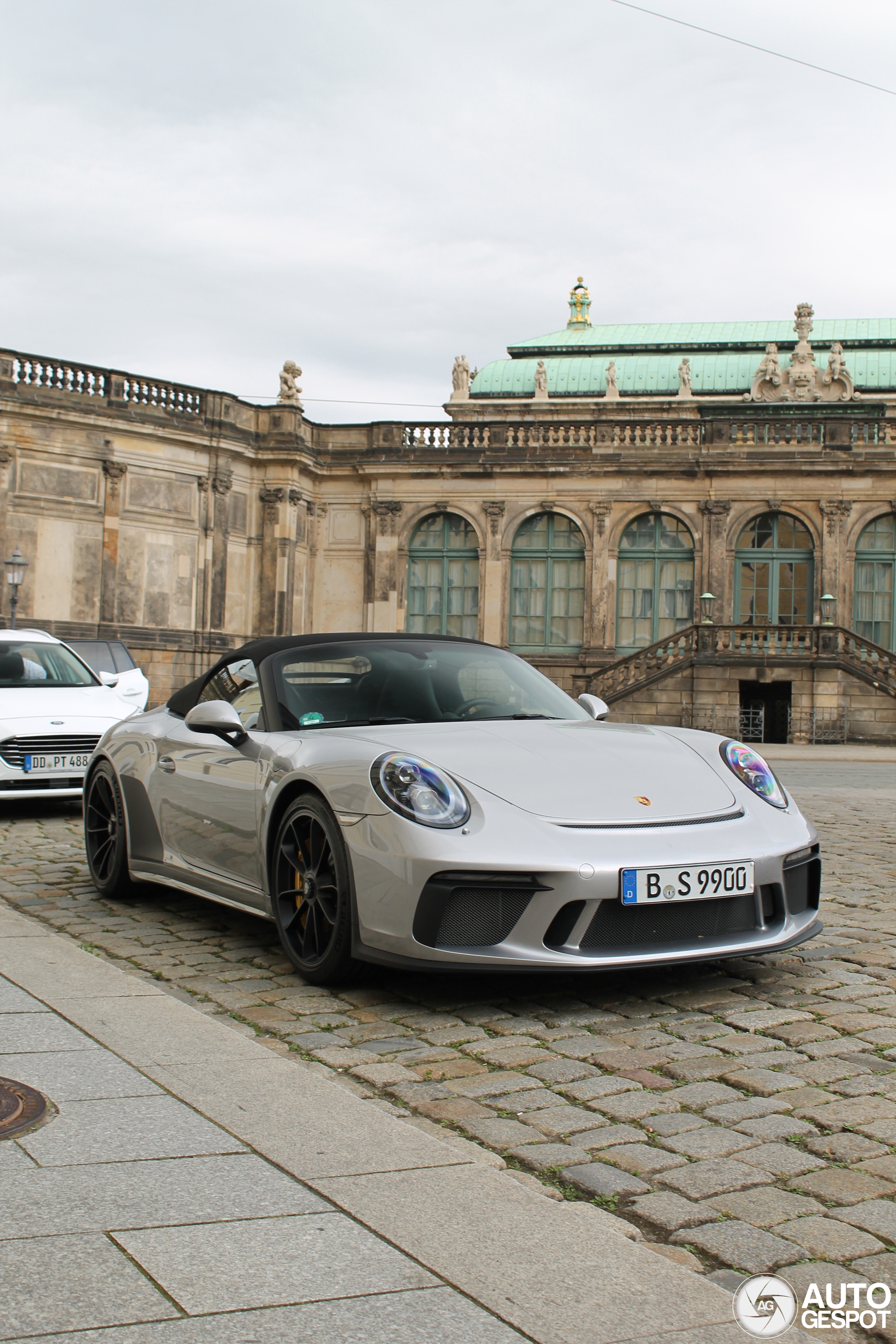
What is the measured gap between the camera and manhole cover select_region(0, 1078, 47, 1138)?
3145 mm

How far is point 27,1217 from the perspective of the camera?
2572 mm

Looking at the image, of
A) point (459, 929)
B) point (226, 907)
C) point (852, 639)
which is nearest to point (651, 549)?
point (852, 639)

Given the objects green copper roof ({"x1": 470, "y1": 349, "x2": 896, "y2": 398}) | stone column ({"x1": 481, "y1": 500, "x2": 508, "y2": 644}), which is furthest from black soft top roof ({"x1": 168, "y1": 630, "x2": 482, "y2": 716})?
green copper roof ({"x1": 470, "y1": 349, "x2": 896, "y2": 398})

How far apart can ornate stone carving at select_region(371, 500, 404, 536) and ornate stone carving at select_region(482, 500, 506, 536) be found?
7.77 feet

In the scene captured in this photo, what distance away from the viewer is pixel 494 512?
34.1 m

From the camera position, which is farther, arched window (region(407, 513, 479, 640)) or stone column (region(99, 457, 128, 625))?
arched window (region(407, 513, 479, 640))

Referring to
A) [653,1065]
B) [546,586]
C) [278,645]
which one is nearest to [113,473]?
[546,586]

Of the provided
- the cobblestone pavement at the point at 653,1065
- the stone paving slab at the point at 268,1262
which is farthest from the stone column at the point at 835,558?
the stone paving slab at the point at 268,1262

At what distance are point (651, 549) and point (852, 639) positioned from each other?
6.78 m

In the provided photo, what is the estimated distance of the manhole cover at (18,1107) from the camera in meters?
3.14

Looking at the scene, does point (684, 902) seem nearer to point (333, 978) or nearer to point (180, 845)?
point (333, 978)

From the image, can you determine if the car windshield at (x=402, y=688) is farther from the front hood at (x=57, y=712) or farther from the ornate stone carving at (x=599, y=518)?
the ornate stone carving at (x=599, y=518)

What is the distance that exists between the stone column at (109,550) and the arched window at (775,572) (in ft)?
52.5

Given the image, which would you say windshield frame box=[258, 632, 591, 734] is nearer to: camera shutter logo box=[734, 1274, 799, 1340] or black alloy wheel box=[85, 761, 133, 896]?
black alloy wheel box=[85, 761, 133, 896]
